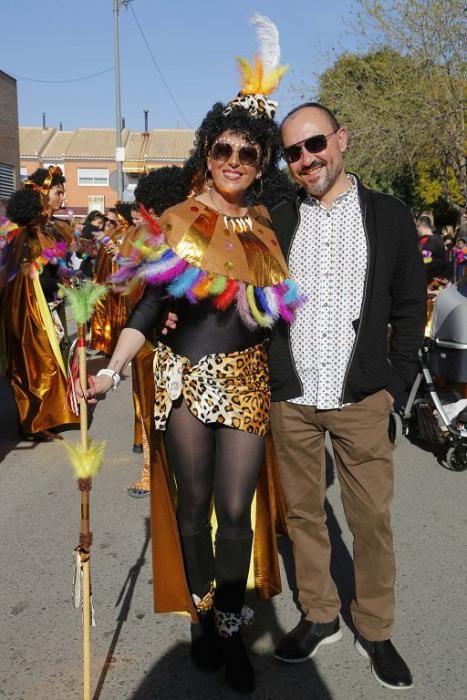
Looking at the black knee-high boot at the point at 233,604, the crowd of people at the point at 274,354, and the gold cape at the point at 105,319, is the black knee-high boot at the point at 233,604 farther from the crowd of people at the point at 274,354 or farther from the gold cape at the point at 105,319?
the gold cape at the point at 105,319

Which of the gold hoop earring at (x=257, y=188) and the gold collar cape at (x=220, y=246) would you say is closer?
the gold collar cape at (x=220, y=246)

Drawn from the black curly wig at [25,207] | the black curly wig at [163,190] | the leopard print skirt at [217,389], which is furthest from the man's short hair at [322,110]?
the black curly wig at [25,207]

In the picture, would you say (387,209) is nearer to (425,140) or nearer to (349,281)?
(349,281)

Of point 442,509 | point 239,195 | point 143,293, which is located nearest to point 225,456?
point 143,293

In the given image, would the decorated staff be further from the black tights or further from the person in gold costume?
the person in gold costume

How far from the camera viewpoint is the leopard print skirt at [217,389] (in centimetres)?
238

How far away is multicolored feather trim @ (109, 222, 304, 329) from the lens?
233cm

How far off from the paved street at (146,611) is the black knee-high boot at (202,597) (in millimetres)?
67

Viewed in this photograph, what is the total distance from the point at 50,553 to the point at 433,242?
6.45m

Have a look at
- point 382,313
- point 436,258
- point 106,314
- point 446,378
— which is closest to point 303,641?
point 382,313

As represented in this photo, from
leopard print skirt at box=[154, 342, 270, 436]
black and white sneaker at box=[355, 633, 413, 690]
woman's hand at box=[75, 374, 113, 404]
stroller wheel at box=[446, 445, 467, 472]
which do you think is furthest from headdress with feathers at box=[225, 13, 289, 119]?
stroller wheel at box=[446, 445, 467, 472]

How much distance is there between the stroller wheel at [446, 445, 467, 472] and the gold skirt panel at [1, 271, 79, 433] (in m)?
3.09

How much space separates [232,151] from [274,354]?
29.4 inches

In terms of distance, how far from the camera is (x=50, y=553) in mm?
3555
